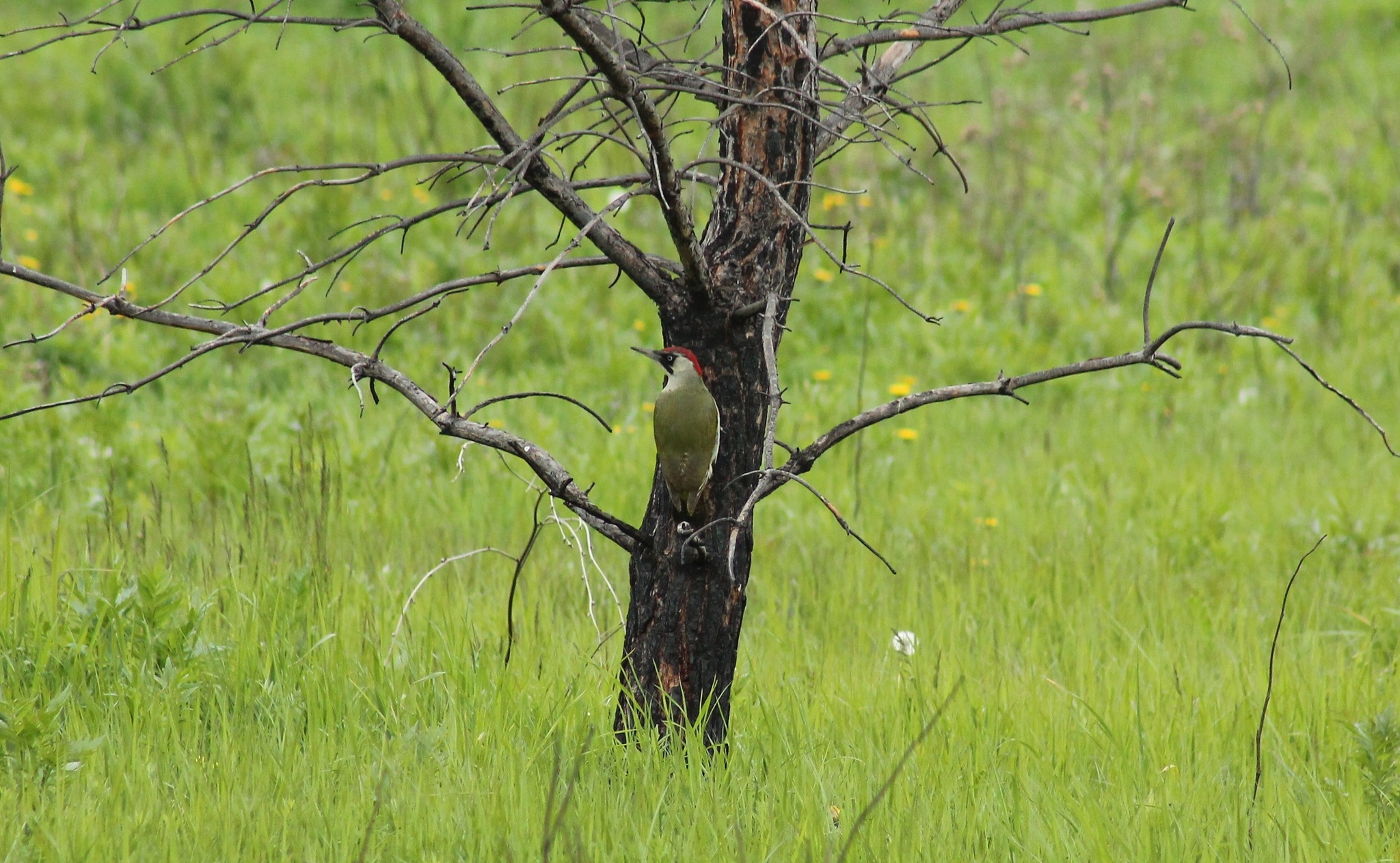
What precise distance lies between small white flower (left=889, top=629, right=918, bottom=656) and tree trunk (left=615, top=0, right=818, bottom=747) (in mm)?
1002

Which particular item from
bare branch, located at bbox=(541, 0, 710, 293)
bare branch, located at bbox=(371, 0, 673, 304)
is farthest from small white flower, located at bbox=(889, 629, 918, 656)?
bare branch, located at bbox=(541, 0, 710, 293)

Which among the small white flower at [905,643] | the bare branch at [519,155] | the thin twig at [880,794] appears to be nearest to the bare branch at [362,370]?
the bare branch at [519,155]

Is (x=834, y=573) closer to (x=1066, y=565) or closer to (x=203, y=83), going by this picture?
(x=1066, y=565)

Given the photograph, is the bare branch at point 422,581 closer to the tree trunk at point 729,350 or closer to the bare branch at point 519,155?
the tree trunk at point 729,350

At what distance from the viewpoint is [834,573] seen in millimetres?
4816

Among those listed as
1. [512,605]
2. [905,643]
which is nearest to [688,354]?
[512,605]

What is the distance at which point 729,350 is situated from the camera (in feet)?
9.36

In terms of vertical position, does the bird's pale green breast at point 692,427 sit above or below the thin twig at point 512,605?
above

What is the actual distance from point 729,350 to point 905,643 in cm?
156

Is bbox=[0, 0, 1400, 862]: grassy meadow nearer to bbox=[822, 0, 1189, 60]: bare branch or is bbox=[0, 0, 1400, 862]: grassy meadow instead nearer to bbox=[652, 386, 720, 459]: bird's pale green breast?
bbox=[652, 386, 720, 459]: bird's pale green breast

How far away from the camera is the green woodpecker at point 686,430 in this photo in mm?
2773

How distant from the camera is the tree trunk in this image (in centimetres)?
282

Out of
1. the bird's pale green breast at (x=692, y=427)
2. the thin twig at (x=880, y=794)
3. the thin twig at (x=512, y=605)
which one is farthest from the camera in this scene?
the thin twig at (x=512, y=605)

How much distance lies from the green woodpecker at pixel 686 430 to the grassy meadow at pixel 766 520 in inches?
16.6
